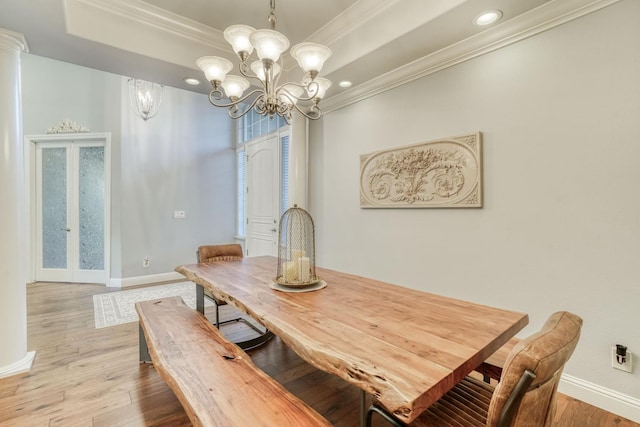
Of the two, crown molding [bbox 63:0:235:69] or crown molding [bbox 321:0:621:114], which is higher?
crown molding [bbox 63:0:235:69]

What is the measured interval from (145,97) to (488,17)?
460 centimetres

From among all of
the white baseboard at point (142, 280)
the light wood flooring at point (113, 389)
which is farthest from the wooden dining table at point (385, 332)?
the white baseboard at point (142, 280)

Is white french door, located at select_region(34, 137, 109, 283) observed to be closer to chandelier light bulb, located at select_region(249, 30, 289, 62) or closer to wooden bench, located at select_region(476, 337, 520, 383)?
chandelier light bulb, located at select_region(249, 30, 289, 62)

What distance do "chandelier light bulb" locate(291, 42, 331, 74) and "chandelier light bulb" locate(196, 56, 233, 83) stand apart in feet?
1.67

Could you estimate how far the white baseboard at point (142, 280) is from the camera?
15.2 feet

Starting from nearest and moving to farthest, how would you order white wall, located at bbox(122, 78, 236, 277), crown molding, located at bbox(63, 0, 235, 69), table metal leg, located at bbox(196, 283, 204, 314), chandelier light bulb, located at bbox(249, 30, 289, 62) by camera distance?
chandelier light bulb, located at bbox(249, 30, 289, 62), crown molding, located at bbox(63, 0, 235, 69), table metal leg, located at bbox(196, 283, 204, 314), white wall, located at bbox(122, 78, 236, 277)

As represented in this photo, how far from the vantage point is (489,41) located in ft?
7.25

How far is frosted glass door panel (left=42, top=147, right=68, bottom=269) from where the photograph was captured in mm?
4879

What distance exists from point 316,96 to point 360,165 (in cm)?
127

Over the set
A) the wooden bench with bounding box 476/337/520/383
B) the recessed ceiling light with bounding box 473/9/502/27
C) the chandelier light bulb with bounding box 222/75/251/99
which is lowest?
the wooden bench with bounding box 476/337/520/383

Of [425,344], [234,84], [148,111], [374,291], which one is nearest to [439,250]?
[374,291]

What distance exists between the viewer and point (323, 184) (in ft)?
12.2

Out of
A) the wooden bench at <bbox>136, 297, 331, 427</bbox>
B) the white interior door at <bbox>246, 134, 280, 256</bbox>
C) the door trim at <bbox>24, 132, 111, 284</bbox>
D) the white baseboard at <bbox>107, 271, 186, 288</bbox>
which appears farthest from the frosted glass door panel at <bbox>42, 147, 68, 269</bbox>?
the wooden bench at <bbox>136, 297, 331, 427</bbox>

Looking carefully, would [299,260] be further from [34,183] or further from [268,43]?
[34,183]
